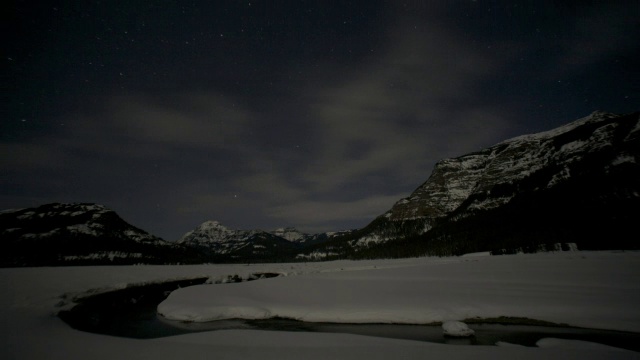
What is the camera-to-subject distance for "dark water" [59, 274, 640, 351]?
597 inches

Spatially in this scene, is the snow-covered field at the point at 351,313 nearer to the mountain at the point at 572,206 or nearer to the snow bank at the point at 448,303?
the snow bank at the point at 448,303

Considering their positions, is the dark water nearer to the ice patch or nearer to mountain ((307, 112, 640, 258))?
the ice patch

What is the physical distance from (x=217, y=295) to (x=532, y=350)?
28.5 m

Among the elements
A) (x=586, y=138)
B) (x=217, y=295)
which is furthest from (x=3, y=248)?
(x=586, y=138)

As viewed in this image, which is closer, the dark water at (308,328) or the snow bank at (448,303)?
the dark water at (308,328)

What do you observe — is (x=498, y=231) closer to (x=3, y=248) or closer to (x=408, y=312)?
(x=408, y=312)

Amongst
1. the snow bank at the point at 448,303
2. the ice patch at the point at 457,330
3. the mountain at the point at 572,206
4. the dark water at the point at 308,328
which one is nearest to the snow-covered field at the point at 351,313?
the snow bank at the point at 448,303

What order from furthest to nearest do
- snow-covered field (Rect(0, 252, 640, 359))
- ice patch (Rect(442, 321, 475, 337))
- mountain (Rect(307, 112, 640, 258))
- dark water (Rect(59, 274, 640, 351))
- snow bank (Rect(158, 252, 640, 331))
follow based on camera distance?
mountain (Rect(307, 112, 640, 258)), snow bank (Rect(158, 252, 640, 331)), ice patch (Rect(442, 321, 475, 337)), dark water (Rect(59, 274, 640, 351)), snow-covered field (Rect(0, 252, 640, 359))

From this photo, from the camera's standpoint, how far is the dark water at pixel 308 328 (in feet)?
49.8

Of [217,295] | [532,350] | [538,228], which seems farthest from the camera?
[538,228]

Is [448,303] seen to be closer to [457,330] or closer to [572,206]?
[457,330]

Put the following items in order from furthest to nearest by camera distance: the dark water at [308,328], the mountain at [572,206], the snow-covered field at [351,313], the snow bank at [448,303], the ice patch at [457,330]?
the mountain at [572,206] → the snow bank at [448,303] → the ice patch at [457,330] → the dark water at [308,328] → the snow-covered field at [351,313]

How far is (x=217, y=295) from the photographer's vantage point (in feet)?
100.0

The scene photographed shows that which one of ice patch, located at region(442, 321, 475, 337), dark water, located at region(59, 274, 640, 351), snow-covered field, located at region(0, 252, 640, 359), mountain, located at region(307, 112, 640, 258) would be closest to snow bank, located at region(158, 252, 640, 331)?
snow-covered field, located at region(0, 252, 640, 359)
